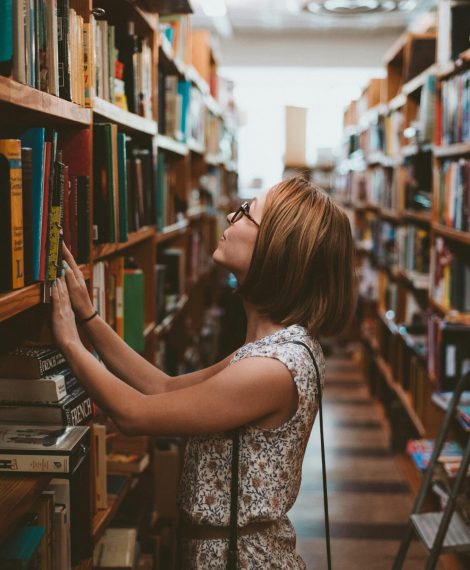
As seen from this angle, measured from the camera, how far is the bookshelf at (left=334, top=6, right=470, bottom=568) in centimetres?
316

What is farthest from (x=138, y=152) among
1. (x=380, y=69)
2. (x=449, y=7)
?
(x=380, y=69)

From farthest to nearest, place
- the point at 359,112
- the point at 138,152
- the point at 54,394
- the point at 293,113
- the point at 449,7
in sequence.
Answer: the point at 293,113 < the point at 359,112 < the point at 449,7 < the point at 138,152 < the point at 54,394

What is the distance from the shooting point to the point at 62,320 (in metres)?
1.42

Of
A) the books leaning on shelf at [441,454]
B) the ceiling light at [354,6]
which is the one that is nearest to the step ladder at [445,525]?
the books leaning on shelf at [441,454]

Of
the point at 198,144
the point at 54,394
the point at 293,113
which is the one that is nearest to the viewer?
the point at 54,394

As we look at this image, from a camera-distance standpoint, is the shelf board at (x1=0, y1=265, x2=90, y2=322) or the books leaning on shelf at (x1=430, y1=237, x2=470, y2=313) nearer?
the shelf board at (x1=0, y1=265, x2=90, y2=322)

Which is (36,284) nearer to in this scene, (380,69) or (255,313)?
(255,313)

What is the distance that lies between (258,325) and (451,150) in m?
2.02

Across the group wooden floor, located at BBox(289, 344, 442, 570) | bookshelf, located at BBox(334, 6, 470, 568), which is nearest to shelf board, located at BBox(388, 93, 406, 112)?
bookshelf, located at BBox(334, 6, 470, 568)

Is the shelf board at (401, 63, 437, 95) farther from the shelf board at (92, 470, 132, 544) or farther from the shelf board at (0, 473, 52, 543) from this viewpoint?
the shelf board at (0, 473, 52, 543)

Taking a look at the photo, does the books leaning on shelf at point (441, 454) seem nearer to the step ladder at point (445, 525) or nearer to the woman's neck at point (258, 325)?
the step ladder at point (445, 525)

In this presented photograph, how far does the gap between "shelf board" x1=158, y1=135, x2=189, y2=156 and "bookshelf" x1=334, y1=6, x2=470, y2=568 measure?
120 centimetres

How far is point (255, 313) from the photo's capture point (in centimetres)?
154

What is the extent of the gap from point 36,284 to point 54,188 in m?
0.19
